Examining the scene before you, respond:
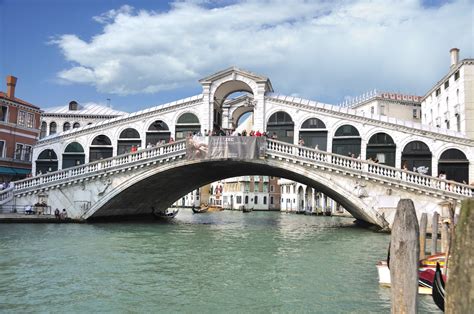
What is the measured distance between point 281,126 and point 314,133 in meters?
1.68

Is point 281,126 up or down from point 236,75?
down

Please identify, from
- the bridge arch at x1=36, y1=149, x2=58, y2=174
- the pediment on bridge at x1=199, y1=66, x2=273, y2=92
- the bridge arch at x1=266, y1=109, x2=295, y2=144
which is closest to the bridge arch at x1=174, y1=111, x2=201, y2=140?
the pediment on bridge at x1=199, y1=66, x2=273, y2=92

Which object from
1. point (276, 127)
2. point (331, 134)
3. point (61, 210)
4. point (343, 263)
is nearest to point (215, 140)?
point (276, 127)

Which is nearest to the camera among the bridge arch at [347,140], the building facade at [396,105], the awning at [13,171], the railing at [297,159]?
the railing at [297,159]

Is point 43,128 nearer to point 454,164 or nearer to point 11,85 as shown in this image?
point 11,85

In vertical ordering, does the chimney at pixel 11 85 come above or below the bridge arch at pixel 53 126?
above

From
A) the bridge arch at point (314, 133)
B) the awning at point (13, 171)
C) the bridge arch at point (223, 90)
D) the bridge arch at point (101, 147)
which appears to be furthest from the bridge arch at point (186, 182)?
the awning at point (13, 171)

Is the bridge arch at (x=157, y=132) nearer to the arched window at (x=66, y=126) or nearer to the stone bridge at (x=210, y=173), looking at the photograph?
the stone bridge at (x=210, y=173)

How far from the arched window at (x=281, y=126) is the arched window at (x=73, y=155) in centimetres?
1039

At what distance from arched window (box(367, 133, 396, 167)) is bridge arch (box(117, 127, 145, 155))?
11850 mm

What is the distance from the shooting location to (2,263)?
10609 mm

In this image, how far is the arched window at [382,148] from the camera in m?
21.6

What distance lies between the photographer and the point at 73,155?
25.0m

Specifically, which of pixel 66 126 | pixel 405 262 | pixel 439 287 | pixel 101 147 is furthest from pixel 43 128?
pixel 405 262
